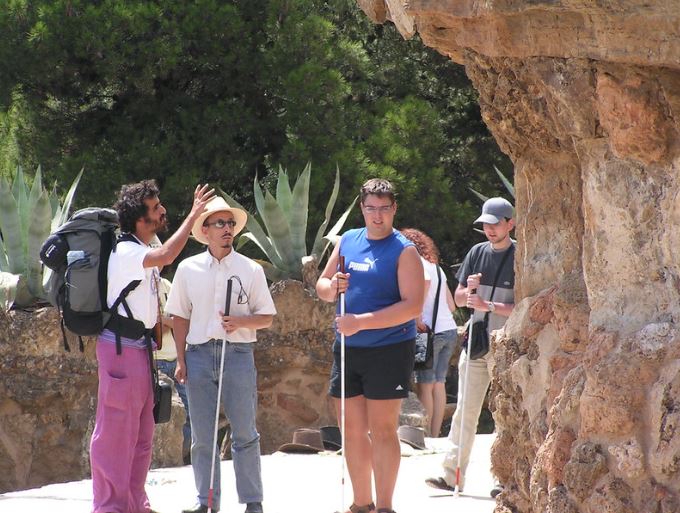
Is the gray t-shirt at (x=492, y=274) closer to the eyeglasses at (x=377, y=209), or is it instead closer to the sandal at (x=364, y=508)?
the eyeglasses at (x=377, y=209)

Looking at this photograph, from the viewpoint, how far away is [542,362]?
17.9 ft

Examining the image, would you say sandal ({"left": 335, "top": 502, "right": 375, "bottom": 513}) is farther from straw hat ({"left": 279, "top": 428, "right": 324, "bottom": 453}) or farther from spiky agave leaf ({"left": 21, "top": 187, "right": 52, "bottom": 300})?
spiky agave leaf ({"left": 21, "top": 187, "right": 52, "bottom": 300})

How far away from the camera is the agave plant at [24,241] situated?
9.76 m

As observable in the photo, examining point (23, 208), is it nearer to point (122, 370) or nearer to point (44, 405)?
point (44, 405)

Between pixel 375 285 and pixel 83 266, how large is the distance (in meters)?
1.53

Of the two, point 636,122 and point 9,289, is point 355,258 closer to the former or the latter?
point 636,122

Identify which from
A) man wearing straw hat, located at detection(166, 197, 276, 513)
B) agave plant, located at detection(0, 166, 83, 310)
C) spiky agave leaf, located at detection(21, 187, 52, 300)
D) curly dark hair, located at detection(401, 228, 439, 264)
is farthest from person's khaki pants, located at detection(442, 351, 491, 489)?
spiky agave leaf, located at detection(21, 187, 52, 300)

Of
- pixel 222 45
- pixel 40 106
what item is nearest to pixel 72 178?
pixel 40 106

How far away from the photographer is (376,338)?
6359 millimetres

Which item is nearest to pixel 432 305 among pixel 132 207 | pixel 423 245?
pixel 423 245

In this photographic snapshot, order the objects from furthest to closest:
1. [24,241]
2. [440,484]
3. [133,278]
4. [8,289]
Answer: [24,241], [8,289], [440,484], [133,278]

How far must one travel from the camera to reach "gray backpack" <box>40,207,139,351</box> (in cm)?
662

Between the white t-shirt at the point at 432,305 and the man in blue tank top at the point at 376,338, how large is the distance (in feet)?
8.18

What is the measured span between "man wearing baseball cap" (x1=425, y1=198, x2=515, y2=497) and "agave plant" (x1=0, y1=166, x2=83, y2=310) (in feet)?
11.9
